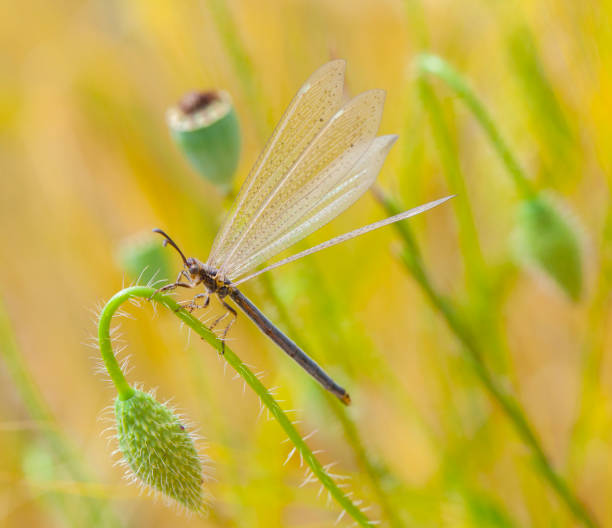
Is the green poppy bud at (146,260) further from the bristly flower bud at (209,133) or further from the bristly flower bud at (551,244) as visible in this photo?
the bristly flower bud at (551,244)

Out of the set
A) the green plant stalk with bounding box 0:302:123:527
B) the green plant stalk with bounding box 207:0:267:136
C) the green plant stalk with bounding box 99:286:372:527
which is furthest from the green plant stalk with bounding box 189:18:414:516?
the green plant stalk with bounding box 0:302:123:527

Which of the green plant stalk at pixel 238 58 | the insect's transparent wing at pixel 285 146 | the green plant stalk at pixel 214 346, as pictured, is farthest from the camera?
the green plant stalk at pixel 238 58

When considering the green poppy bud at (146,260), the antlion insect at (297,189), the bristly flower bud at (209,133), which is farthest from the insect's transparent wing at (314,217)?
the green poppy bud at (146,260)

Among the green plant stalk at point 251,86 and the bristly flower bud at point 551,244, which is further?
the bristly flower bud at point 551,244

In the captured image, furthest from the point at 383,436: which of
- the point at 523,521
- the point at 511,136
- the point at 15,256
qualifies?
the point at 15,256

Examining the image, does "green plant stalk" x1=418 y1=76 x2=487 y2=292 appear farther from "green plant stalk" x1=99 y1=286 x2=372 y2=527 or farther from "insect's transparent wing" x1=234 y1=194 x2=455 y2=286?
"green plant stalk" x1=99 y1=286 x2=372 y2=527

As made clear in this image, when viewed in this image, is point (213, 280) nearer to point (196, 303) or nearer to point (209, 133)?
point (196, 303)
